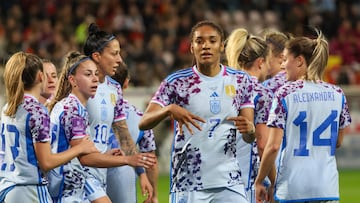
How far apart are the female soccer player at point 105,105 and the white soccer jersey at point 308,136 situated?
1530mm

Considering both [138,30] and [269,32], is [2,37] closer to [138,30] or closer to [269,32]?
[138,30]

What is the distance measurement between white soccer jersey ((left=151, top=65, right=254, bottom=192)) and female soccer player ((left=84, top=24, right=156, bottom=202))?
3.50 ft

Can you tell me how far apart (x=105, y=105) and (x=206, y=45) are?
4.55 ft

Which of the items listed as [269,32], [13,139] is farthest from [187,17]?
[13,139]

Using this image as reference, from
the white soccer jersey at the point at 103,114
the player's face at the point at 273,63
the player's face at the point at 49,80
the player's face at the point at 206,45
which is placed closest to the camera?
the player's face at the point at 206,45

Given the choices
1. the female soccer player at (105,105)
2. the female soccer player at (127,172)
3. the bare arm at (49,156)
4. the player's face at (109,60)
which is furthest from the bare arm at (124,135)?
the bare arm at (49,156)

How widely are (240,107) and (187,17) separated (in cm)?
1554

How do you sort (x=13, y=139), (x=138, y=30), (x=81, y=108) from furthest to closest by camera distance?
(x=138, y=30) < (x=81, y=108) < (x=13, y=139)

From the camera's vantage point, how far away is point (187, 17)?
23328mm

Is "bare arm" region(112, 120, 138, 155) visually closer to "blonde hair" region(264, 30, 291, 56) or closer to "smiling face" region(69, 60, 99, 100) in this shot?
"smiling face" region(69, 60, 99, 100)

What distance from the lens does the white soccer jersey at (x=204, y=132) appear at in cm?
774

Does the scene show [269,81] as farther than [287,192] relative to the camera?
Yes

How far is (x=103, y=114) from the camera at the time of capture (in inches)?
343

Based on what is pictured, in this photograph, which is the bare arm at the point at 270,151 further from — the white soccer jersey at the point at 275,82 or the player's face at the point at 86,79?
the white soccer jersey at the point at 275,82
